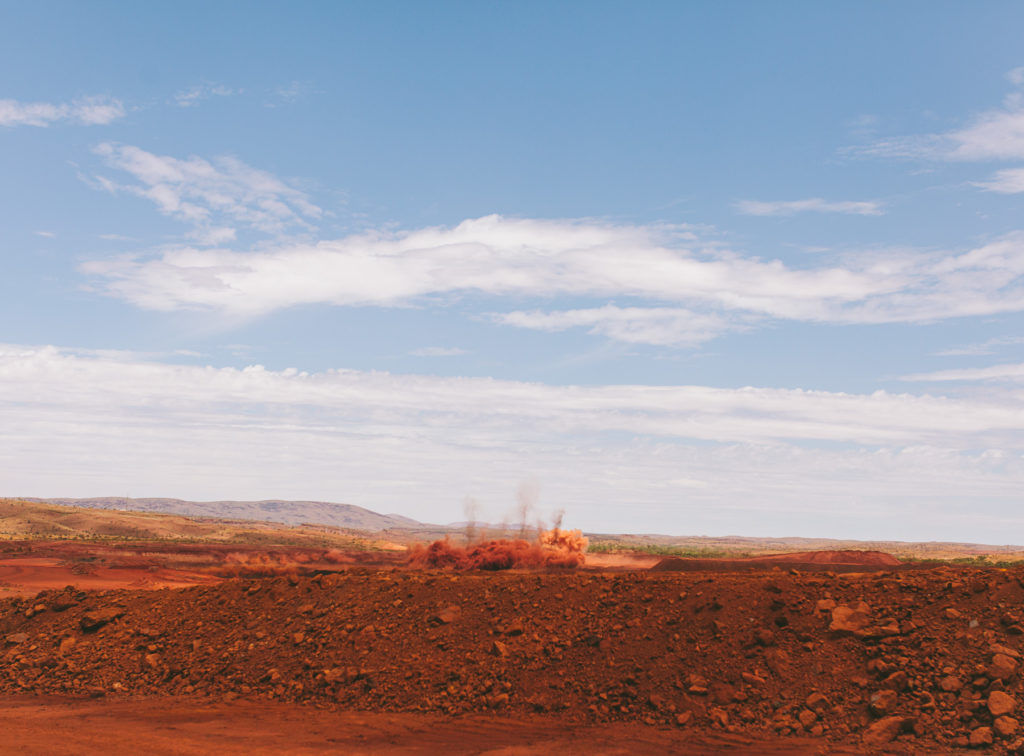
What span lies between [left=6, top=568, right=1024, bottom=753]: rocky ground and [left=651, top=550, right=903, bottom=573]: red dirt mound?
350 inches

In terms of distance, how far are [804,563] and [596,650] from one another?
1010 inches

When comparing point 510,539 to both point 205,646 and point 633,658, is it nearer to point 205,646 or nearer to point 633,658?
point 205,646

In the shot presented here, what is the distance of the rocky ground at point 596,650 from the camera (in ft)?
36.7

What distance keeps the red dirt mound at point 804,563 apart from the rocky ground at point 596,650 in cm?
889

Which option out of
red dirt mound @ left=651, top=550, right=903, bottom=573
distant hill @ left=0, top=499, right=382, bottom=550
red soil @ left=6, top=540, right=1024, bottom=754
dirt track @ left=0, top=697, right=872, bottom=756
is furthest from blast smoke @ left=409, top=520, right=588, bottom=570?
distant hill @ left=0, top=499, right=382, bottom=550

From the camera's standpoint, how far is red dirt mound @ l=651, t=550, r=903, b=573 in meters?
31.2

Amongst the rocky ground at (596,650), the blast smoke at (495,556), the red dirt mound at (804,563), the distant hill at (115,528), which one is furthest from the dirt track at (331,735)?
the distant hill at (115,528)

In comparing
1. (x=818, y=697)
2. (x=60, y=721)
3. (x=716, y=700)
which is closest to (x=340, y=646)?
(x=60, y=721)

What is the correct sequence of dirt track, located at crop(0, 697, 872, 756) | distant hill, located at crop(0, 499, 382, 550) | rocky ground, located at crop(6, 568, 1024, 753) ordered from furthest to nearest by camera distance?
distant hill, located at crop(0, 499, 382, 550) → rocky ground, located at crop(6, 568, 1024, 753) → dirt track, located at crop(0, 697, 872, 756)

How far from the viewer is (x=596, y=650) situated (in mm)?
13727

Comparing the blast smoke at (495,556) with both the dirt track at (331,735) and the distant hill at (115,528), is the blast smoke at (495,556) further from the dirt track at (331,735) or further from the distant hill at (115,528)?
the distant hill at (115,528)

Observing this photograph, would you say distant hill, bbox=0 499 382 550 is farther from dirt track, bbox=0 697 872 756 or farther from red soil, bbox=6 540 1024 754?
dirt track, bbox=0 697 872 756

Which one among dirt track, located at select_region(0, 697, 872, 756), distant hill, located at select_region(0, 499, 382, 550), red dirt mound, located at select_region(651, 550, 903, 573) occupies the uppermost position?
red dirt mound, located at select_region(651, 550, 903, 573)

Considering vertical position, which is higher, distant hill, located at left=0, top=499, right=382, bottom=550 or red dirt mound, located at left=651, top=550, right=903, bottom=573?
red dirt mound, located at left=651, top=550, right=903, bottom=573
